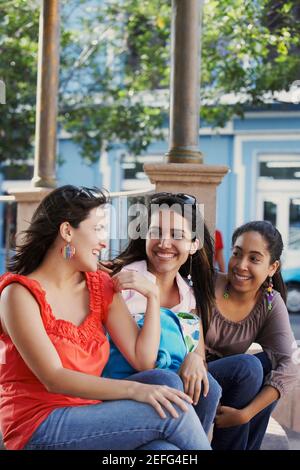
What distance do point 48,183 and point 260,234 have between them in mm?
3467

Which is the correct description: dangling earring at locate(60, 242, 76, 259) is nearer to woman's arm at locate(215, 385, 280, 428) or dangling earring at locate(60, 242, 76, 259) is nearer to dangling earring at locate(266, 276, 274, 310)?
woman's arm at locate(215, 385, 280, 428)

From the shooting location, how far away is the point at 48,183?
6.32 metres

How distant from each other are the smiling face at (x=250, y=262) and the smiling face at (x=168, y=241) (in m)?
0.25

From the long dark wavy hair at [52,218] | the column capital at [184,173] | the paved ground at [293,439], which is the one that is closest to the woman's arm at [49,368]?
the long dark wavy hair at [52,218]

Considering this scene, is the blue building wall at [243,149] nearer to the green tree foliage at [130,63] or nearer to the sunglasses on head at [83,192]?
the green tree foliage at [130,63]

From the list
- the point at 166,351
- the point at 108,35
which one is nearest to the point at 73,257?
the point at 166,351

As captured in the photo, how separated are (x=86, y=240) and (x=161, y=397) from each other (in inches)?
21.4

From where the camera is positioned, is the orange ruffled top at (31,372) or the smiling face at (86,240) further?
the smiling face at (86,240)

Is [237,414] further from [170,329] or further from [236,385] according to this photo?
[170,329]

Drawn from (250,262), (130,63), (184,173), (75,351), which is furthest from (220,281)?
(130,63)

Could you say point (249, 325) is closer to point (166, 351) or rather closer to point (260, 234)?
point (260, 234)

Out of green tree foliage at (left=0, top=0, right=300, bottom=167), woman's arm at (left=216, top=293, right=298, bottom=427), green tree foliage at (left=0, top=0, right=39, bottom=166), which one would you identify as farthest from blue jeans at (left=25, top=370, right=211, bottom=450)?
green tree foliage at (left=0, top=0, right=39, bottom=166)

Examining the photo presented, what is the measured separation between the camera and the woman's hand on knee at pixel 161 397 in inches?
85.4

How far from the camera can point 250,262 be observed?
3.06m
